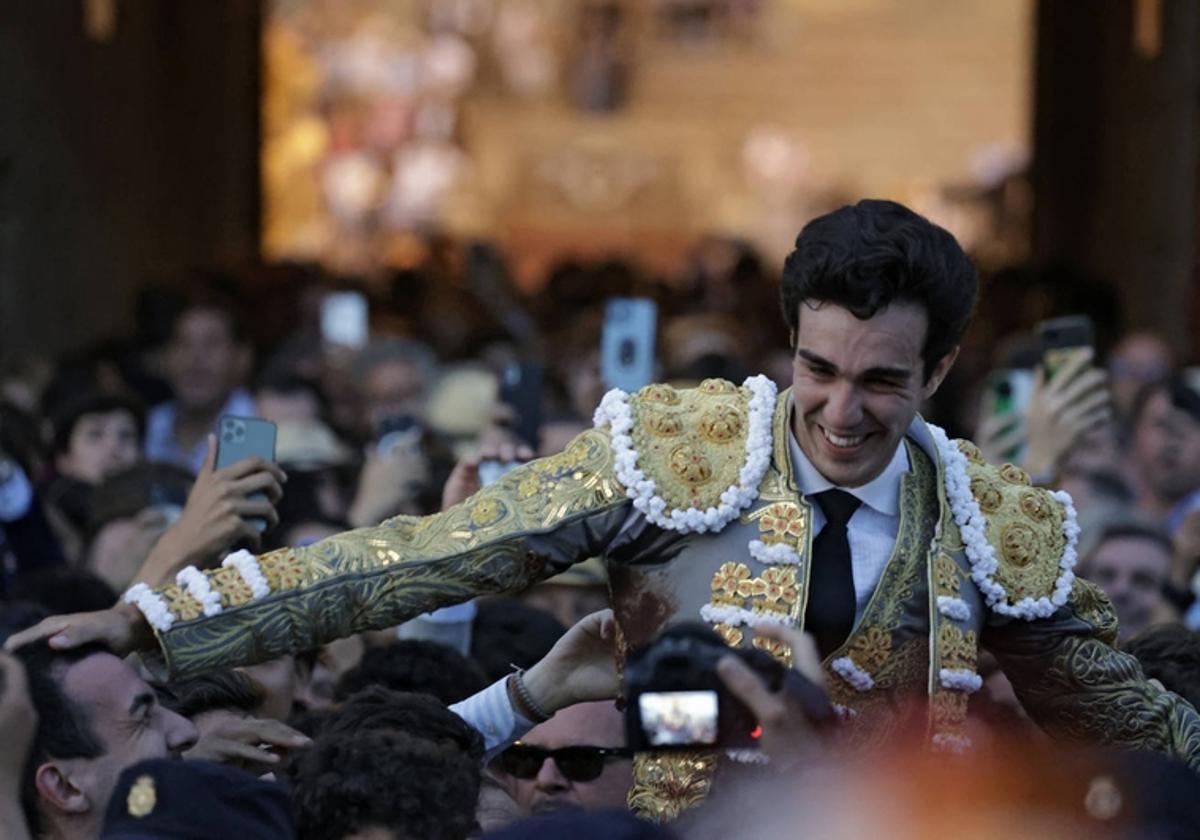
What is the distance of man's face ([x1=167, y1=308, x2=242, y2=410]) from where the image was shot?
1116 centimetres

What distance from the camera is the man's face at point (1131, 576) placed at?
793 centimetres

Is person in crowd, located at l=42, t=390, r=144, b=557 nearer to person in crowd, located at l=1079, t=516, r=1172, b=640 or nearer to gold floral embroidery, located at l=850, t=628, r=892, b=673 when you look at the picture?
person in crowd, located at l=1079, t=516, r=1172, b=640

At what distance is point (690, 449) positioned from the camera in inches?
188

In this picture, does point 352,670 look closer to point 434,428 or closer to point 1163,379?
point 434,428

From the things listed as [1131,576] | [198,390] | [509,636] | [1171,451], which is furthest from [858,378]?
[198,390]

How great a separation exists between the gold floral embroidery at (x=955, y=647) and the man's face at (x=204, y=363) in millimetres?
6699

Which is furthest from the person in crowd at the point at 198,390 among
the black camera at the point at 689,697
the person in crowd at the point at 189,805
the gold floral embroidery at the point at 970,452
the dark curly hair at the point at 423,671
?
the black camera at the point at 689,697

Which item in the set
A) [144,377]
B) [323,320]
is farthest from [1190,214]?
[144,377]

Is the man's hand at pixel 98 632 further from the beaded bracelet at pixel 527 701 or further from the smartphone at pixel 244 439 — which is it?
the beaded bracelet at pixel 527 701

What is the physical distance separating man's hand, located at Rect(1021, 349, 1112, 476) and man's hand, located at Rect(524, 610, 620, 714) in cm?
207

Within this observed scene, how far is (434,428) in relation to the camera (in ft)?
34.6

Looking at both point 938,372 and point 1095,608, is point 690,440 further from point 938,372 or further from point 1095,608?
point 1095,608

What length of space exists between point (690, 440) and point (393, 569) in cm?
58

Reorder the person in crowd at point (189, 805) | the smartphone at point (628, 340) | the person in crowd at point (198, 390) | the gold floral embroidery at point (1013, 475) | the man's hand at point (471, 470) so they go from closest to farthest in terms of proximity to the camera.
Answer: the person in crowd at point (189, 805) → the gold floral embroidery at point (1013, 475) → the man's hand at point (471, 470) → the smartphone at point (628, 340) → the person in crowd at point (198, 390)
